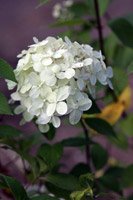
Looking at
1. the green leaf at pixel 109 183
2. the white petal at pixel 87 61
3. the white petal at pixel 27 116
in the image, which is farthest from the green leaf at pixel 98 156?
the white petal at pixel 87 61

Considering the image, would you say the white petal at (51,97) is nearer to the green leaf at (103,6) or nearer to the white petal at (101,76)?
the white petal at (101,76)

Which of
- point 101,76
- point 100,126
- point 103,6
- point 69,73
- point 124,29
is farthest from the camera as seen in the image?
point 103,6

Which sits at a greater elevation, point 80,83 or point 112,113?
point 80,83

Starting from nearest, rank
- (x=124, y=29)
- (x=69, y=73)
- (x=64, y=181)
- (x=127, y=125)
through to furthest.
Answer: (x=69, y=73)
(x=64, y=181)
(x=124, y=29)
(x=127, y=125)

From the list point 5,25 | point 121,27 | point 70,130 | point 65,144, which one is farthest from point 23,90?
point 5,25

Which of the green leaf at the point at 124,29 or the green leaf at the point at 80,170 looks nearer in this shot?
the green leaf at the point at 80,170

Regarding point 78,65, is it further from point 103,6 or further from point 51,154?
point 103,6

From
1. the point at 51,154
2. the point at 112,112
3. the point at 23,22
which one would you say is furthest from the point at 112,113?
the point at 23,22
